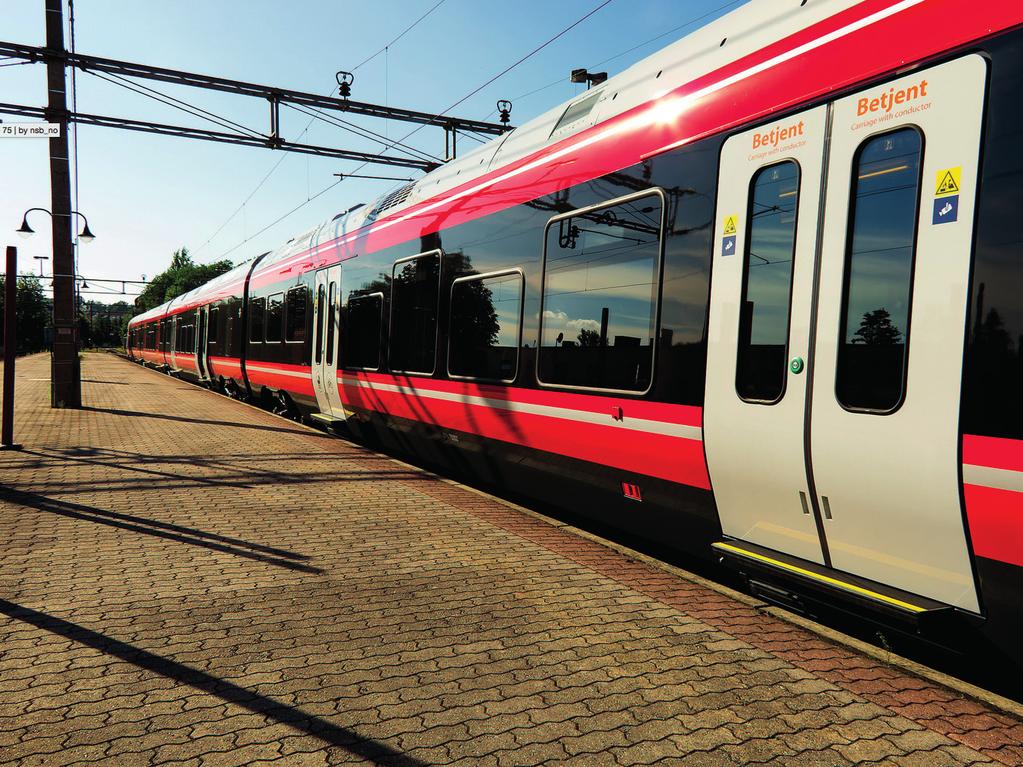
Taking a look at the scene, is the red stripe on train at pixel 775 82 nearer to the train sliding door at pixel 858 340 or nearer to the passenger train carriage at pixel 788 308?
the passenger train carriage at pixel 788 308

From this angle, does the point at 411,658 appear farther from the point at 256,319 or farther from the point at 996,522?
the point at 256,319

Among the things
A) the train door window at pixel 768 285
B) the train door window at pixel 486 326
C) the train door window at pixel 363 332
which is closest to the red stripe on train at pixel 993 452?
the train door window at pixel 768 285

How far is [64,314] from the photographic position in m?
15.5

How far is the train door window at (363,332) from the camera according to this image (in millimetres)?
9805

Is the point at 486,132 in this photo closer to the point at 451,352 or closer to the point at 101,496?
the point at 451,352

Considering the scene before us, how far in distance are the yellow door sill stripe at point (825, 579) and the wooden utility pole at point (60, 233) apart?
14.6 m

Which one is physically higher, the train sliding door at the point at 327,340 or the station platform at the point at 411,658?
the train sliding door at the point at 327,340

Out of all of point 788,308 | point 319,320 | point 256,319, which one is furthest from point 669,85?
point 256,319

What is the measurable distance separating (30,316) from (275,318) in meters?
64.4

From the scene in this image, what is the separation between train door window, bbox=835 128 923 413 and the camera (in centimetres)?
354

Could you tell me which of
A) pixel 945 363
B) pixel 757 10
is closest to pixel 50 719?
pixel 945 363

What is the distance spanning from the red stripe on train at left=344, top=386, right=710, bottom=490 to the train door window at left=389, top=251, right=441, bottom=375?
0.46 m

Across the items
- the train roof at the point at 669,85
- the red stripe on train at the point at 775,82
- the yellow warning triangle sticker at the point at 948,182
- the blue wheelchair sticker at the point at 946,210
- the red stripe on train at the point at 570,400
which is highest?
the train roof at the point at 669,85

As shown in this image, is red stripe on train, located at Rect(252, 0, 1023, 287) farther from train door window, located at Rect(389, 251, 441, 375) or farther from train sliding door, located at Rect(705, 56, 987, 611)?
train door window, located at Rect(389, 251, 441, 375)
